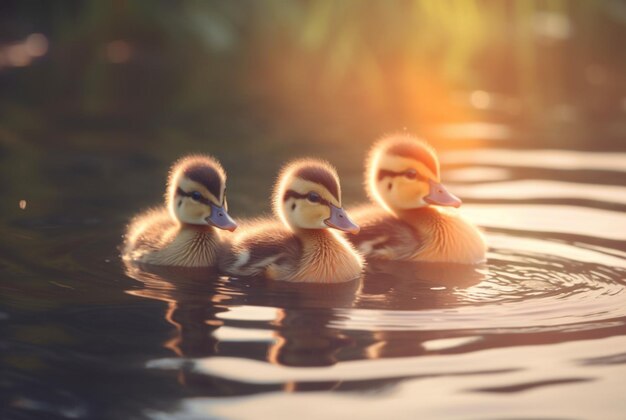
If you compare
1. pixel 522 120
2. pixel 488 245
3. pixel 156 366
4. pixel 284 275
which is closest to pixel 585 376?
pixel 156 366

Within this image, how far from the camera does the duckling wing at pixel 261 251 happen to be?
6414 millimetres

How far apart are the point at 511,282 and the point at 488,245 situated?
43.1 inches

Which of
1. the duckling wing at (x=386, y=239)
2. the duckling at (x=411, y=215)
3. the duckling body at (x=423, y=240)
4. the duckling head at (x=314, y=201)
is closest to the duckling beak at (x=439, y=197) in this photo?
the duckling at (x=411, y=215)

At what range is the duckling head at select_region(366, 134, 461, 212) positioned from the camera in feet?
24.2

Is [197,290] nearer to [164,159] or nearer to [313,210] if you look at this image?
[313,210]

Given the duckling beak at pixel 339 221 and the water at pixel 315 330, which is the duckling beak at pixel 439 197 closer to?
the water at pixel 315 330

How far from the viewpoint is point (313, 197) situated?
260 inches

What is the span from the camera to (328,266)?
6.46 meters

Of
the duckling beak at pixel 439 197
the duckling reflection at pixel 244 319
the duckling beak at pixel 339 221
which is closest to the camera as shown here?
the duckling reflection at pixel 244 319

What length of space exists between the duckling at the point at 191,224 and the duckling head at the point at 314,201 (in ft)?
1.15

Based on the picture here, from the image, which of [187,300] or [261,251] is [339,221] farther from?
[187,300]

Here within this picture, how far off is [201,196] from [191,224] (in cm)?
24

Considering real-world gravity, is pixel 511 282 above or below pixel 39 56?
below

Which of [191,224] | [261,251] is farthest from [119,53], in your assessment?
[261,251]
